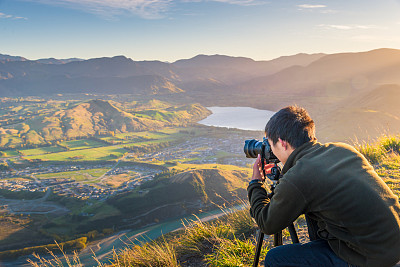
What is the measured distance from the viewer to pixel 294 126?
1.92 m

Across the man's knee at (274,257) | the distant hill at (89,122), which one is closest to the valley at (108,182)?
the distant hill at (89,122)

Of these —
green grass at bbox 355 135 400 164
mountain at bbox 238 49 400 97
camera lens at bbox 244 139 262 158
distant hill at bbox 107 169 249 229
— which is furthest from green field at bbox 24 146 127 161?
mountain at bbox 238 49 400 97

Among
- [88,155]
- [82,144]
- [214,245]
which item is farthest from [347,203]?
[82,144]

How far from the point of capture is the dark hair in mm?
1927

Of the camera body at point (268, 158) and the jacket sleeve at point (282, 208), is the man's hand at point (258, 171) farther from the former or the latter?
the jacket sleeve at point (282, 208)

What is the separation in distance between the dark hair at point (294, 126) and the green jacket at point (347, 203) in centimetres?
18

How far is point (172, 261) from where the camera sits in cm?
328

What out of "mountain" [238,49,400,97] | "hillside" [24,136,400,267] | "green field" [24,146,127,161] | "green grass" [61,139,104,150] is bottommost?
"green field" [24,146,127,161]

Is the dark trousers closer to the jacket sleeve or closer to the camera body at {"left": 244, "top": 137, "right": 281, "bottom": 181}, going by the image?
the jacket sleeve

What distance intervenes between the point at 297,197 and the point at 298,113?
0.62m

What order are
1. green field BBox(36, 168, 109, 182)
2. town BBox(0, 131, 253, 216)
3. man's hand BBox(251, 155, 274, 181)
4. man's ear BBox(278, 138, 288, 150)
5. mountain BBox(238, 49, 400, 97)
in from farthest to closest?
mountain BBox(238, 49, 400, 97) → green field BBox(36, 168, 109, 182) → town BBox(0, 131, 253, 216) → man's hand BBox(251, 155, 274, 181) → man's ear BBox(278, 138, 288, 150)

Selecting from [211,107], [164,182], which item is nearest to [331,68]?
[211,107]

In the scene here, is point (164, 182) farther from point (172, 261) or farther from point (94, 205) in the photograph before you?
point (172, 261)

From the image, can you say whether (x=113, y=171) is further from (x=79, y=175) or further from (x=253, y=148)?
(x=253, y=148)
